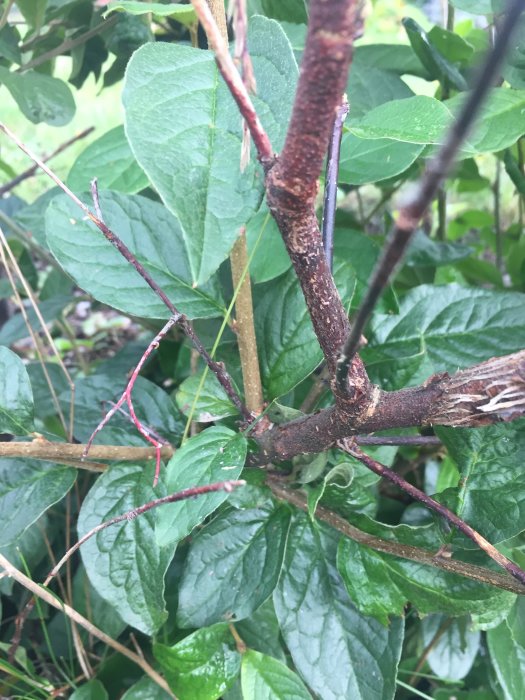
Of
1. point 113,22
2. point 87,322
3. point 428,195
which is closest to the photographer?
point 428,195

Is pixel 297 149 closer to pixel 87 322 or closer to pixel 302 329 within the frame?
pixel 302 329

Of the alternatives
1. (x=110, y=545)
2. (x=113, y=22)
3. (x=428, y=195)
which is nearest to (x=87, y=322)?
(x=113, y=22)

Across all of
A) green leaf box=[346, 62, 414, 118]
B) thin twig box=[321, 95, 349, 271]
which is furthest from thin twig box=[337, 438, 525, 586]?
green leaf box=[346, 62, 414, 118]

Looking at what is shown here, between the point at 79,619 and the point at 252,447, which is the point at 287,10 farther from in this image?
the point at 79,619

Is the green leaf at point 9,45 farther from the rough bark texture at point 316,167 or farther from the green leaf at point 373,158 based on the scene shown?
the rough bark texture at point 316,167

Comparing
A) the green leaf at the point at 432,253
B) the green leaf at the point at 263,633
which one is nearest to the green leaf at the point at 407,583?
the green leaf at the point at 263,633

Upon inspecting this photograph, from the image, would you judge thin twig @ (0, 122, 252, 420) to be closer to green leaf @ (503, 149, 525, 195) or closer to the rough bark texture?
the rough bark texture
